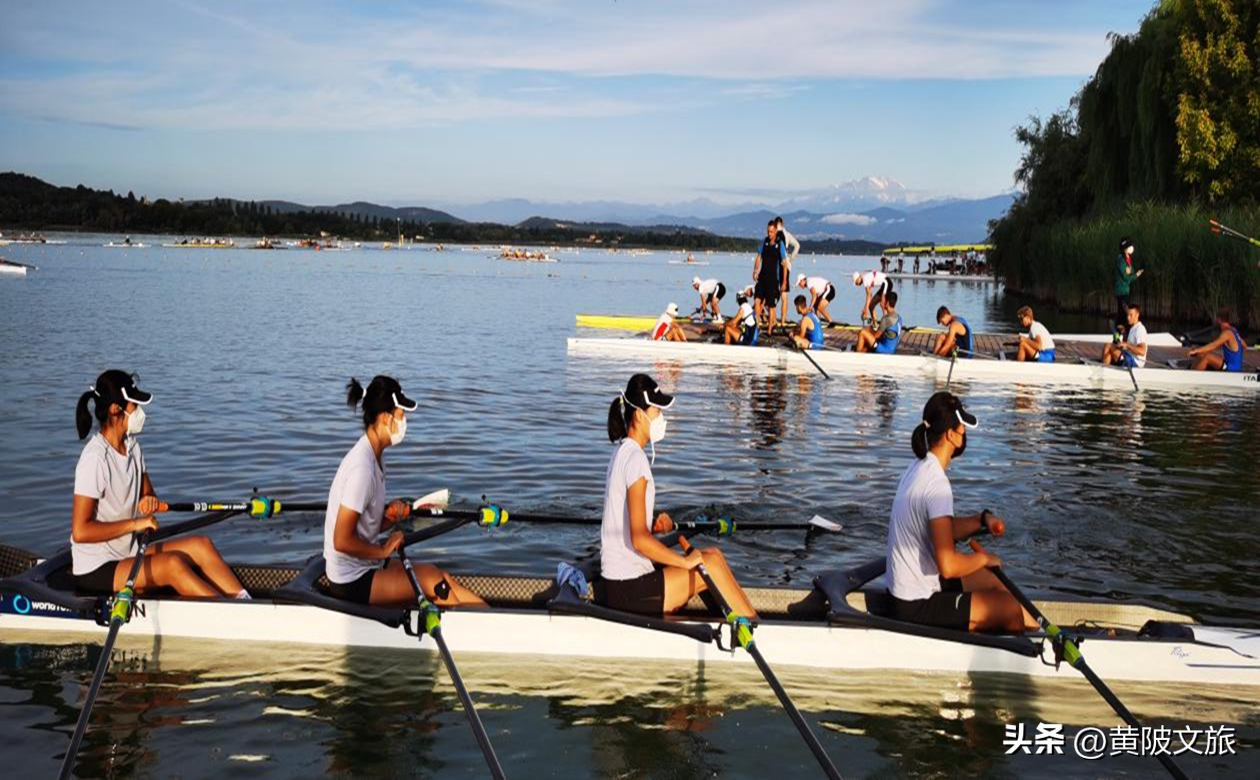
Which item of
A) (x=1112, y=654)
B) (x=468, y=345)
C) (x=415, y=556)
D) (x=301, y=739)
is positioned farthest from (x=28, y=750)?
(x=468, y=345)

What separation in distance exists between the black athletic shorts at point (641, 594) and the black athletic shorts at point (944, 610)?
1620mm

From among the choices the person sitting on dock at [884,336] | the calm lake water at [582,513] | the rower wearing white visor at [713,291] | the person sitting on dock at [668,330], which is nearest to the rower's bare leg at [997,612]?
the calm lake water at [582,513]

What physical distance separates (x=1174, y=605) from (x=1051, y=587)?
0.99m

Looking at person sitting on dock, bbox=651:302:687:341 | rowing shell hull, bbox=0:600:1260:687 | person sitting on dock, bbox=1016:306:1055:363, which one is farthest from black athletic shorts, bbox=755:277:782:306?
rowing shell hull, bbox=0:600:1260:687

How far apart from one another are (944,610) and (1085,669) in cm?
94

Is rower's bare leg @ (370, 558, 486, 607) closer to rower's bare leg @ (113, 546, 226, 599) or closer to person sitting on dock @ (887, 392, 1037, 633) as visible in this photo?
rower's bare leg @ (113, 546, 226, 599)

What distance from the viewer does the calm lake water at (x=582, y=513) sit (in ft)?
22.2

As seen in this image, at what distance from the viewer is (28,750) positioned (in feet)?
21.2

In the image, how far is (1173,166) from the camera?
135 ft

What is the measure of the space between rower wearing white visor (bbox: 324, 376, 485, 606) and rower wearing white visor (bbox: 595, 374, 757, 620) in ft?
3.69

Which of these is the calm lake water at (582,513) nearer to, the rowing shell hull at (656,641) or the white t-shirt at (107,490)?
the rowing shell hull at (656,641)

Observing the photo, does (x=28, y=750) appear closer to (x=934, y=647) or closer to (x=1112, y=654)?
(x=934, y=647)

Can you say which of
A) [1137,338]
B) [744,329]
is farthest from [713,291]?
[1137,338]

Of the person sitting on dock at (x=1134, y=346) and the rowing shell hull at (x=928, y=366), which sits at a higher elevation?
the person sitting on dock at (x=1134, y=346)
